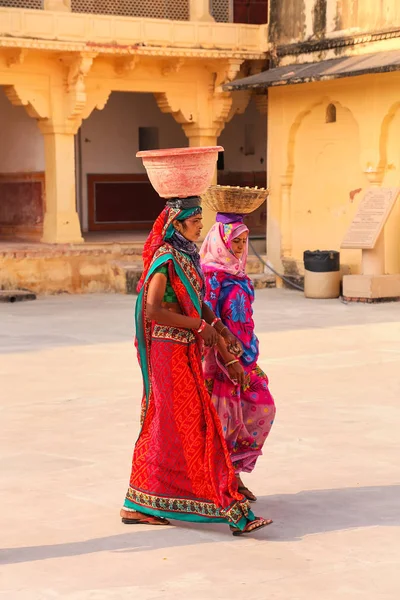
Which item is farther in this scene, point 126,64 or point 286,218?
point 286,218

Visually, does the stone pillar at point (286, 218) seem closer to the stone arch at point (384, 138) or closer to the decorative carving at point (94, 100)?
the stone arch at point (384, 138)

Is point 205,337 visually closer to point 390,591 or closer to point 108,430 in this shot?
point 390,591

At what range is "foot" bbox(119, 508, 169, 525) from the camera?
5.18 metres

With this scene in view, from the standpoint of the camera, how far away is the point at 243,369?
17.7 ft

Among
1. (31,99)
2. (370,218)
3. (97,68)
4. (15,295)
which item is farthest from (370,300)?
(31,99)

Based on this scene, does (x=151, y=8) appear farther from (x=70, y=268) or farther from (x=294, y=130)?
(x=70, y=268)

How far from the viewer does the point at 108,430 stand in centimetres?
728

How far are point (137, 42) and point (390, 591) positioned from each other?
507 inches

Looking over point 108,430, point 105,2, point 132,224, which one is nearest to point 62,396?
point 108,430

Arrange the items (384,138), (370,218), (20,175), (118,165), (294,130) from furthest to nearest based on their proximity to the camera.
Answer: (118,165), (20,175), (294,130), (384,138), (370,218)

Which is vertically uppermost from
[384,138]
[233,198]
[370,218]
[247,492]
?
[384,138]

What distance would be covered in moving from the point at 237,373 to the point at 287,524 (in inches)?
27.8

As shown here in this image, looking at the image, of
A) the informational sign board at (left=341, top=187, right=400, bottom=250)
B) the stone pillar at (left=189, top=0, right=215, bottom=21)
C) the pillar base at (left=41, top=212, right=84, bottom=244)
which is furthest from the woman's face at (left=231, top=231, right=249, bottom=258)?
the stone pillar at (left=189, top=0, right=215, bottom=21)

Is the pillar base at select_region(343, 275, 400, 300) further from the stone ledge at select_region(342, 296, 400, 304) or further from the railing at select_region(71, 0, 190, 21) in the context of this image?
the railing at select_region(71, 0, 190, 21)
